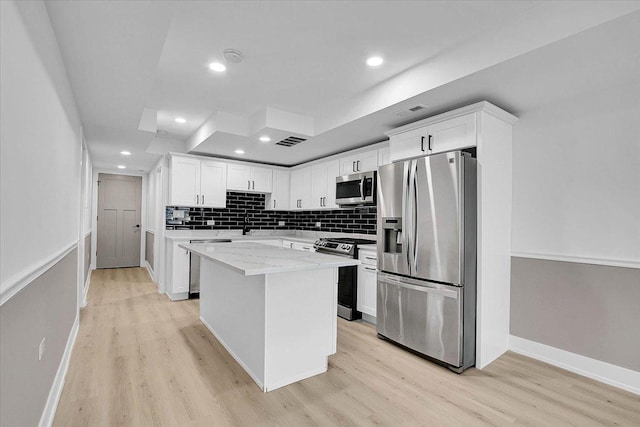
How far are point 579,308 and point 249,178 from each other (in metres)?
4.76

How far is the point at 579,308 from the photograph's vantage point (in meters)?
2.70

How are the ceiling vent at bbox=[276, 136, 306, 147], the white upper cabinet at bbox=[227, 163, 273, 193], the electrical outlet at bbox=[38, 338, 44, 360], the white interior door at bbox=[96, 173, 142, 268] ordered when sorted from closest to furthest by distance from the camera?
the electrical outlet at bbox=[38, 338, 44, 360] → the ceiling vent at bbox=[276, 136, 306, 147] → the white upper cabinet at bbox=[227, 163, 273, 193] → the white interior door at bbox=[96, 173, 142, 268]

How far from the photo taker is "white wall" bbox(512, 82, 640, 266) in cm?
249

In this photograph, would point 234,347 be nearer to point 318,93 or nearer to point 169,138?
point 318,93

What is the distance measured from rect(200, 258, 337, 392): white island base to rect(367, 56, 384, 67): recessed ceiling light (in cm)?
173

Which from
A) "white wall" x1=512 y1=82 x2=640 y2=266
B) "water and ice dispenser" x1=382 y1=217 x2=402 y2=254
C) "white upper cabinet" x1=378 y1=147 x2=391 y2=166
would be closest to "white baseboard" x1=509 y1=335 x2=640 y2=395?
"white wall" x1=512 y1=82 x2=640 y2=266

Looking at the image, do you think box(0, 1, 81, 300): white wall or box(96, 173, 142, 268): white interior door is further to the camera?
box(96, 173, 142, 268): white interior door

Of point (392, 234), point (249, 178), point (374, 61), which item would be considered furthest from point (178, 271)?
point (374, 61)

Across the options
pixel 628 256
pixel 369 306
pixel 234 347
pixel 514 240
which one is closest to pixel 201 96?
pixel 234 347

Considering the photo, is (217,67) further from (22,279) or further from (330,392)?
(330,392)

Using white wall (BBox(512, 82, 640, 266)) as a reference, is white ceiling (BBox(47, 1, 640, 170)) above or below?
above

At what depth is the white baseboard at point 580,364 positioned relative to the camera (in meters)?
2.43

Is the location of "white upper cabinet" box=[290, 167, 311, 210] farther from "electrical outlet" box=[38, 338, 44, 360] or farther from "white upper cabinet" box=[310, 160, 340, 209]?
"electrical outlet" box=[38, 338, 44, 360]

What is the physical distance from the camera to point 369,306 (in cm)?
383
